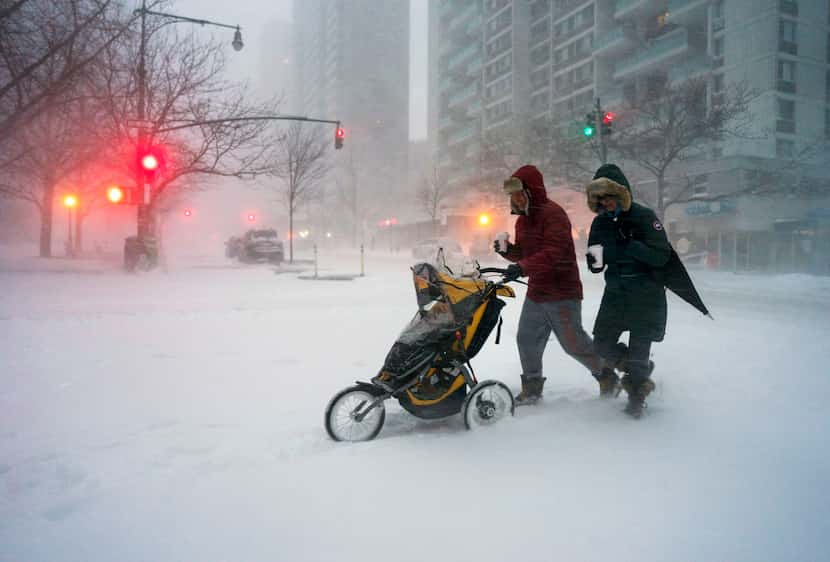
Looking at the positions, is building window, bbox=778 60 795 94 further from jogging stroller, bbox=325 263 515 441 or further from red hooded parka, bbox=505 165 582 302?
jogging stroller, bbox=325 263 515 441

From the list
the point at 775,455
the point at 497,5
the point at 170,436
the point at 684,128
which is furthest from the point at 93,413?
the point at 497,5

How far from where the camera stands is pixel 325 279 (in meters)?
17.8

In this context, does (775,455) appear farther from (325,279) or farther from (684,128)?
(684,128)

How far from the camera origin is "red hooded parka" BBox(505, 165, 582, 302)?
13.6 ft


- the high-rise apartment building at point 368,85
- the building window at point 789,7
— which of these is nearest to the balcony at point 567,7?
the building window at point 789,7

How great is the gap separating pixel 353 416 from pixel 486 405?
1.00 m

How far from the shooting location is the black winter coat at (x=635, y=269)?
3863mm

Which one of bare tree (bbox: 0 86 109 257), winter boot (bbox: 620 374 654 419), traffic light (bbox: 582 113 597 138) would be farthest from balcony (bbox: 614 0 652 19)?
winter boot (bbox: 620 374 654 419)

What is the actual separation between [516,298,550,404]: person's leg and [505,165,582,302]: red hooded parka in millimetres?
151

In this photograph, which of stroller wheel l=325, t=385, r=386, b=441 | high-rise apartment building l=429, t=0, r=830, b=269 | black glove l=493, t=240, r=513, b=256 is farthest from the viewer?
high-rise apartment building l=429, t=0, r=830, b=269

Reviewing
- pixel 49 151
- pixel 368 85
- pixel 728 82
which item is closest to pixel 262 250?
pixel 49 151

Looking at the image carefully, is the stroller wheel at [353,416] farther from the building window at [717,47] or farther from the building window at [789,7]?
the building window at [717,47]

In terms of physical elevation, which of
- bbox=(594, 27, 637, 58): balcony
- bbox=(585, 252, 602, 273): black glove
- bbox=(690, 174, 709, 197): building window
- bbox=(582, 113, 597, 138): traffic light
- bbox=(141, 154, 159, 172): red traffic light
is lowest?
bbox=(585, 252, 602, 273): black glove

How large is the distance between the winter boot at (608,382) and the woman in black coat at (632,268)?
24cm
